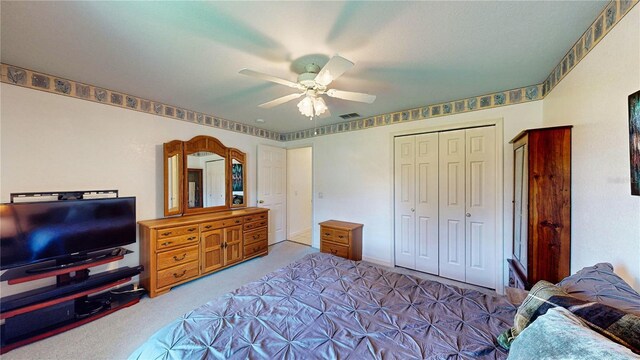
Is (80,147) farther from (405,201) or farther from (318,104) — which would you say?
(405,201)

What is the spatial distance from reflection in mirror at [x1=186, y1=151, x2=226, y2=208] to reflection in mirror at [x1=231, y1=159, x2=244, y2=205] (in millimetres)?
162

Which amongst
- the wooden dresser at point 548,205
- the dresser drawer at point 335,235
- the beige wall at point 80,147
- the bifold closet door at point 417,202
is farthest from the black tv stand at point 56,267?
the wooden dresser at point 548,205

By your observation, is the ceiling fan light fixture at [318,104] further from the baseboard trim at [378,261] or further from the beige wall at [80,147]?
the baseboard trim at [378,261]

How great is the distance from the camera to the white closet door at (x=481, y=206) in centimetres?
273

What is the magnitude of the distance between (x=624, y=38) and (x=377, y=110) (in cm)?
228

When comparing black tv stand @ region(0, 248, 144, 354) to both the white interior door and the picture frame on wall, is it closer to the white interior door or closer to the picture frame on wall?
the white interior door

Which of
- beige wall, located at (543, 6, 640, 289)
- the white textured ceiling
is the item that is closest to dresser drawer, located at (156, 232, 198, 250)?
the white textured ceiling

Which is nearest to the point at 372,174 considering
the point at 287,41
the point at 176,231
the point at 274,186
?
the point at 274,186

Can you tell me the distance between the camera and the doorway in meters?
5.06

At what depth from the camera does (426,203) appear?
3.18 metres

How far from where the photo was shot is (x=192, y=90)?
2.57 metres

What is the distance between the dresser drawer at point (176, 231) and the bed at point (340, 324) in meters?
1.70

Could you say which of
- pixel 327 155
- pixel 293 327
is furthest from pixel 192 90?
pixel 293 327

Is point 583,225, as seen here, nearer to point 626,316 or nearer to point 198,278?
point 626,316
